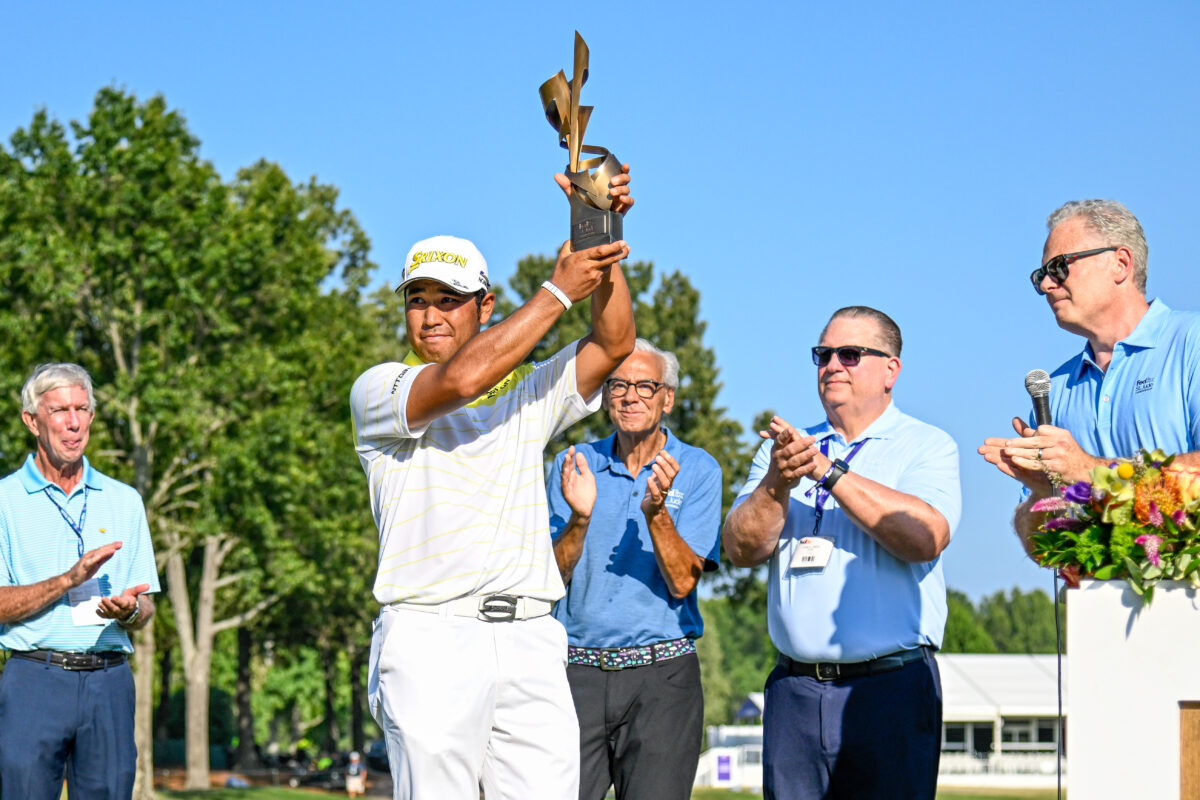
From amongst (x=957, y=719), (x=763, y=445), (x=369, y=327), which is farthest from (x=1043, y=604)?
(x=763, y=445)

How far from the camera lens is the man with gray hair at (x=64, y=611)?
20.8 ft

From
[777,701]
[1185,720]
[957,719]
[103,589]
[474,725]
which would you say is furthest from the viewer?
[957,719]

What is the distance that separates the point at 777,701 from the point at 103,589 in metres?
3.44

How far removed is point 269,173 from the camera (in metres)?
34.0

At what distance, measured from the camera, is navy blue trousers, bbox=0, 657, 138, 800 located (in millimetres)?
6316

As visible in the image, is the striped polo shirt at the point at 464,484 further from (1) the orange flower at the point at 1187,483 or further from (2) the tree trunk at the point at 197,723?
(2) the tree trunk at the point at 197,723

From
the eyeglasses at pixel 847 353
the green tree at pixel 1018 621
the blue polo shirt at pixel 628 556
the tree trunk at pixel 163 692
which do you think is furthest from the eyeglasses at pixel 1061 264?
the green tree at pixel 1018 621

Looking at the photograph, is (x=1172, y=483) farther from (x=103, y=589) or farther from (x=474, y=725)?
(x=103, y=589)

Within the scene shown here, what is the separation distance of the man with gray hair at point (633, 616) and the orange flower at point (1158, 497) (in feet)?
7.58

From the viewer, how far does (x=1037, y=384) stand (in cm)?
461

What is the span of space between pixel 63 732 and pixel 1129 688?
16.0 ft

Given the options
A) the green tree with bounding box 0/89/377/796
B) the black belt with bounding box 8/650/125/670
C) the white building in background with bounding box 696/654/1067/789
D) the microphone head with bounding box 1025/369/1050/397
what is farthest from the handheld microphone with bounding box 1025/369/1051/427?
the white building in background with bounding box 696/654/1067/789

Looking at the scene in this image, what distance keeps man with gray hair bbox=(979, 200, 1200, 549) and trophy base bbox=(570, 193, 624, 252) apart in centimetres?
149

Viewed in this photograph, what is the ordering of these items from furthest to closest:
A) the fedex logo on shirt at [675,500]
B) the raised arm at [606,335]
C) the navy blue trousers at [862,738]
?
the fedex logo on shirt at [675,500] < the navy blue trousers at [862,738] < the raised arm at [606,335]
